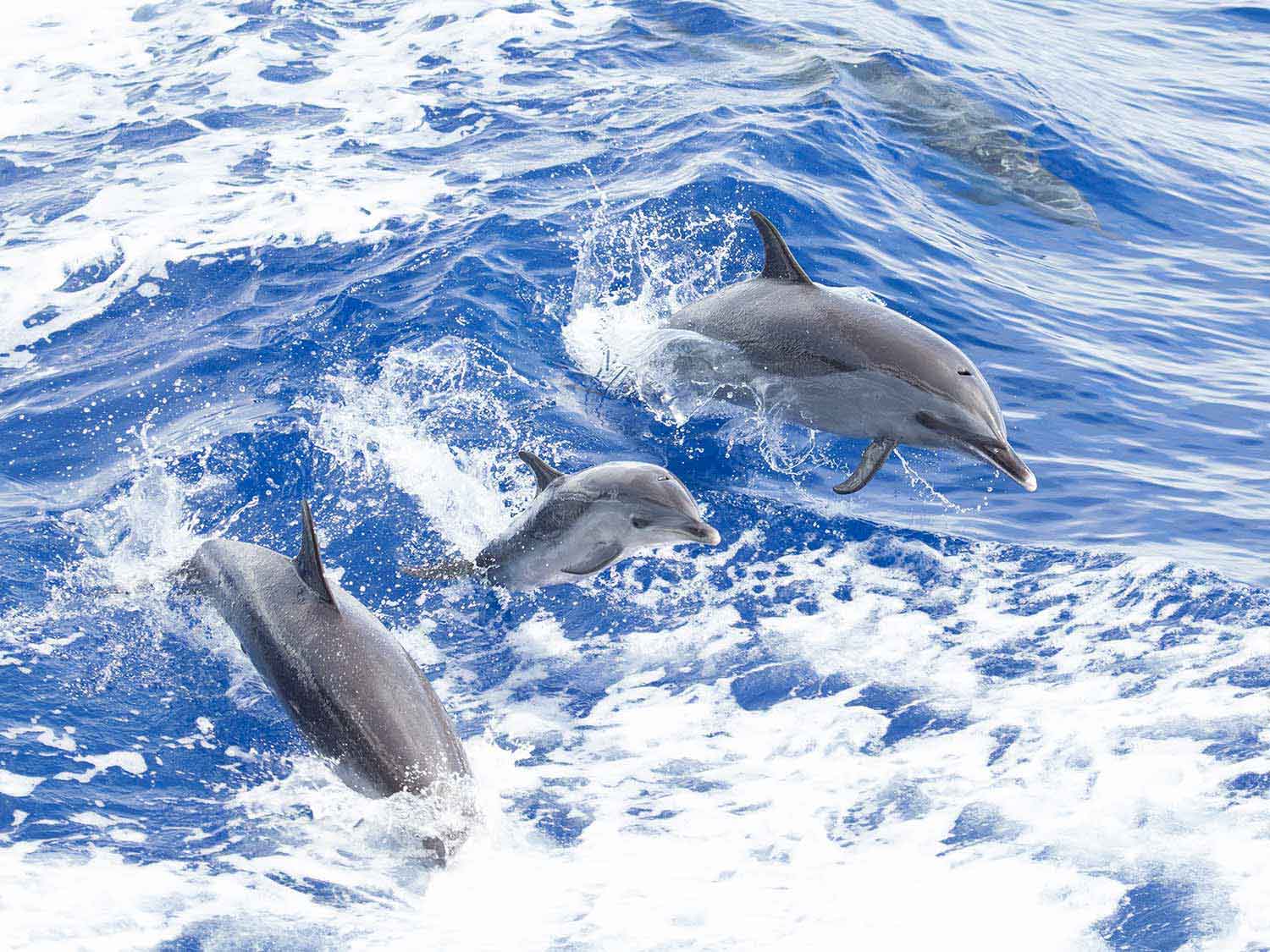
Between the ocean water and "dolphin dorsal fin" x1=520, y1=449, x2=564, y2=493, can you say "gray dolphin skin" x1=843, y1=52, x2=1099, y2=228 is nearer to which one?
the ocean water

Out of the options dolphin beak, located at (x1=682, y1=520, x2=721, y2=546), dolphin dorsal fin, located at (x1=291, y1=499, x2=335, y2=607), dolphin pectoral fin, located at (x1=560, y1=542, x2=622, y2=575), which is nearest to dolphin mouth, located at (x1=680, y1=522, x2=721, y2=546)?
dolphin beak, located at (x1=682, y1=520, x2=721, y2=546)

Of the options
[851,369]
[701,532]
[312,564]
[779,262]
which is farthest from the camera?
[779,262]

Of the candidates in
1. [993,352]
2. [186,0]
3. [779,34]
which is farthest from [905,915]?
[186,0]

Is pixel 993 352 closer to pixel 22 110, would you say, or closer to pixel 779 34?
pixel 779 34

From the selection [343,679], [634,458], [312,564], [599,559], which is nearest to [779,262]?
[634,458]

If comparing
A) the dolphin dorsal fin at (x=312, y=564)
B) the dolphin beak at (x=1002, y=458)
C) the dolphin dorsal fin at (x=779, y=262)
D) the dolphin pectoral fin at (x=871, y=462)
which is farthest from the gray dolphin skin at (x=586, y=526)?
the dolphin dorsal fin at (x=779, y=262)

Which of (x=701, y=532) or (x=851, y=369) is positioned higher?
(x=851, y=369)

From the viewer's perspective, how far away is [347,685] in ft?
18.5

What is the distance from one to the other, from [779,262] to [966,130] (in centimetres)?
872

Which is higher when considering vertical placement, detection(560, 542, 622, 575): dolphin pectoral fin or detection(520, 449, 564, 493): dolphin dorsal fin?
detection(520, 449, 564, 493): dolphin dorsal fin

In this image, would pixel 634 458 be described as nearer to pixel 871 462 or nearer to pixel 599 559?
pixel 871 462

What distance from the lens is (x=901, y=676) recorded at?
6914 mm

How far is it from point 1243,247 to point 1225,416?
4597 millimetres

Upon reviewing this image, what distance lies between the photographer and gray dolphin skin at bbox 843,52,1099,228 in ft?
47.6
